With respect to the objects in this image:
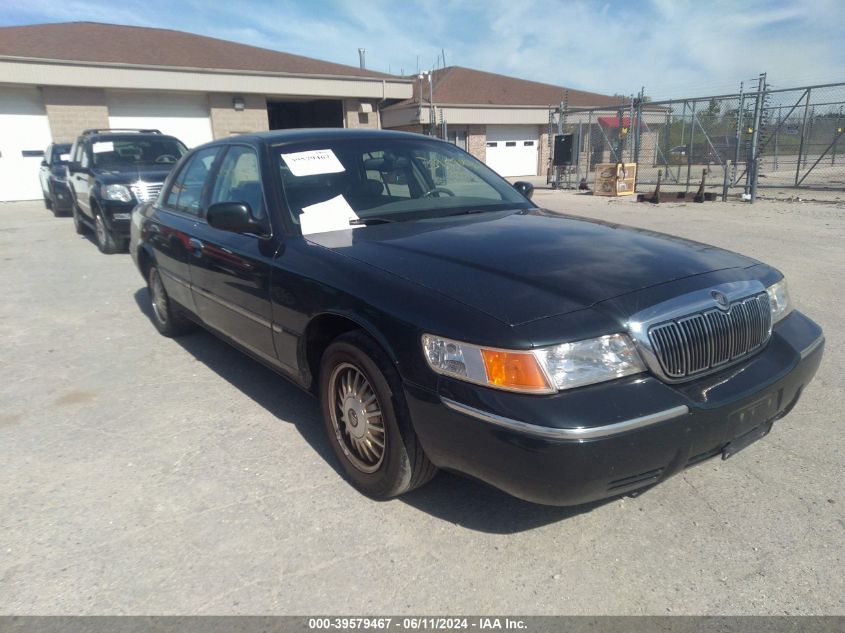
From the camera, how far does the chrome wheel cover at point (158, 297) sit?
5.06 meters

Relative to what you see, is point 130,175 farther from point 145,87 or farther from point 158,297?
point 145,87

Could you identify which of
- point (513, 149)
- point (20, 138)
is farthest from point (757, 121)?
point (20, 138)

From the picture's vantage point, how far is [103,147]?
9703 millimetres

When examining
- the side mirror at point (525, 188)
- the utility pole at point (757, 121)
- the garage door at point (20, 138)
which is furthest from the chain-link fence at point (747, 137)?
the garage door at point (20, 138)

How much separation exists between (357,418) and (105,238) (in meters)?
8.06

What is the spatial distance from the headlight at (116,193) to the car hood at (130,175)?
107 mm

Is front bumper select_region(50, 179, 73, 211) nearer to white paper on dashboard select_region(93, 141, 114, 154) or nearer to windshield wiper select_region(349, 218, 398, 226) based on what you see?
white paper on dashboard select_region(93, 141, 114, 154)

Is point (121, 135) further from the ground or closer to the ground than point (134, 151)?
further from the ground

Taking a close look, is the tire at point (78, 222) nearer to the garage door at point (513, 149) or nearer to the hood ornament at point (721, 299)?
the hood ornament at point (721, 299)

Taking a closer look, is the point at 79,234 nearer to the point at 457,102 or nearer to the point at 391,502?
the point at 391,502

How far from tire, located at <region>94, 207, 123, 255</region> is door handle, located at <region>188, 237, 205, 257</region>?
5.85m

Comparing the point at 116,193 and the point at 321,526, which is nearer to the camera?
the point at 321,526

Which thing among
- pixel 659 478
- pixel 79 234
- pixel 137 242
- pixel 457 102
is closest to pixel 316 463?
pixel 659 478

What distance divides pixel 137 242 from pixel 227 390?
2117mm
